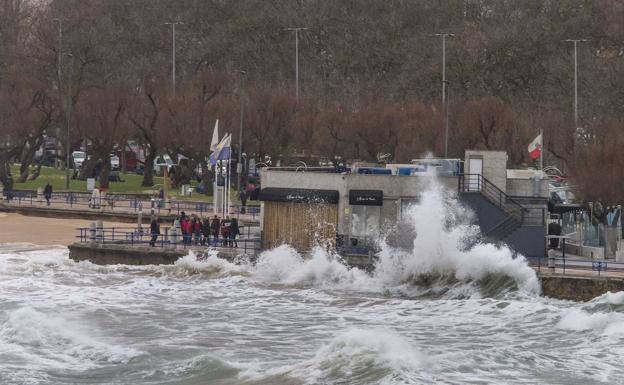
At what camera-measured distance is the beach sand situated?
62.6 m

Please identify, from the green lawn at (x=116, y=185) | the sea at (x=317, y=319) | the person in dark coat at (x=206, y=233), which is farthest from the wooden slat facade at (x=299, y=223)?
the green lawn at (x=116, y=185)

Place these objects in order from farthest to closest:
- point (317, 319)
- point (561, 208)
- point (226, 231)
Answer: point (561, 208) → point (226, 231) → point (317, 319)

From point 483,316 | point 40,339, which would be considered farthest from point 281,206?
point 40,339

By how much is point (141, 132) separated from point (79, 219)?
860 inches

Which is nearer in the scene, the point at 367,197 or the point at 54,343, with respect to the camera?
the point at 54,343

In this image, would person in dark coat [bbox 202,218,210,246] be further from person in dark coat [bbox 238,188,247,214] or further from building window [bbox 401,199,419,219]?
person in dark coat [bbox 238,188,247,214]

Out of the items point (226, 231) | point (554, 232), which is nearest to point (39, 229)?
point (226, 231)

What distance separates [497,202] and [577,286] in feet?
23.1

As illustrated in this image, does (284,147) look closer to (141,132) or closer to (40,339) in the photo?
(141,132)

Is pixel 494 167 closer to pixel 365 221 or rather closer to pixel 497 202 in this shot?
pixel 497 202

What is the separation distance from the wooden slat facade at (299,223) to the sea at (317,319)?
97cm

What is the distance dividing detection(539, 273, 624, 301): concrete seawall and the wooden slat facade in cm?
911

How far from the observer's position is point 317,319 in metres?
39.6

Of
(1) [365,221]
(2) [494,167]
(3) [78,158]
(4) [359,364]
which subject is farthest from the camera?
(3) [78,158]
